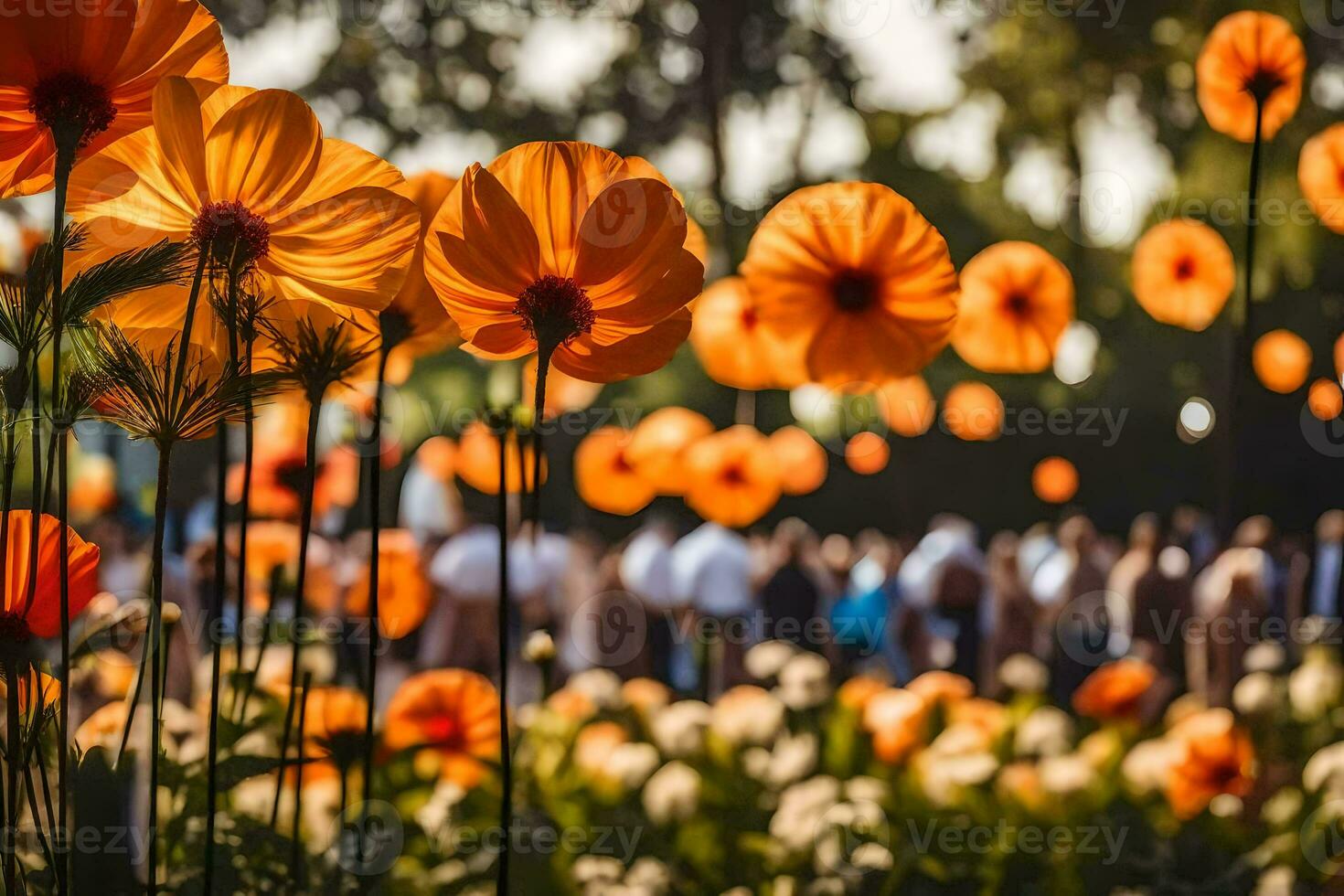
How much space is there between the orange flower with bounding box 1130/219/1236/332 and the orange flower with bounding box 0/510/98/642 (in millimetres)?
2167

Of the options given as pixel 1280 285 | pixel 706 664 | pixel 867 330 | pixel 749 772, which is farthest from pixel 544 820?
pixel 1280 285

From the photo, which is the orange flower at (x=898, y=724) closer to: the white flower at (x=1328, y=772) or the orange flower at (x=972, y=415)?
the white flower at (x=1328, y=772)

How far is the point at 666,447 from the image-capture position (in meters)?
2.66

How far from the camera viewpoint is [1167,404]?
12.3m

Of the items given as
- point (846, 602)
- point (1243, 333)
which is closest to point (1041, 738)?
point (1243, 333)

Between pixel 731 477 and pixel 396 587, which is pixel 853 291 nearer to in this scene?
pixel 396 587

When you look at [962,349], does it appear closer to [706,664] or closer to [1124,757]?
[1124,757]

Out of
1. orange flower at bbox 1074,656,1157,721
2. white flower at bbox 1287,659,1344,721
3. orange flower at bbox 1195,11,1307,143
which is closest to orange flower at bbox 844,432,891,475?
orange flower at bbox 1074,656,1157,721

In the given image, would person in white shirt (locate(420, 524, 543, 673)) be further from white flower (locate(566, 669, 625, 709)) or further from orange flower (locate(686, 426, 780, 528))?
orange flower (locate(686, 426, 780, 528))

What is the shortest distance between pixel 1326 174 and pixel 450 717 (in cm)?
146

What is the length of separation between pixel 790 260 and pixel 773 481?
1.70m

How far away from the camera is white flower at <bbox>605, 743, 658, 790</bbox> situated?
7.49 feet

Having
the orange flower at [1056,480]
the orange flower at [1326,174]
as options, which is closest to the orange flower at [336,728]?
the orange flower at [1326,174]

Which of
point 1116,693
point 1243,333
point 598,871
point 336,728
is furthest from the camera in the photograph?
point 1116,693
